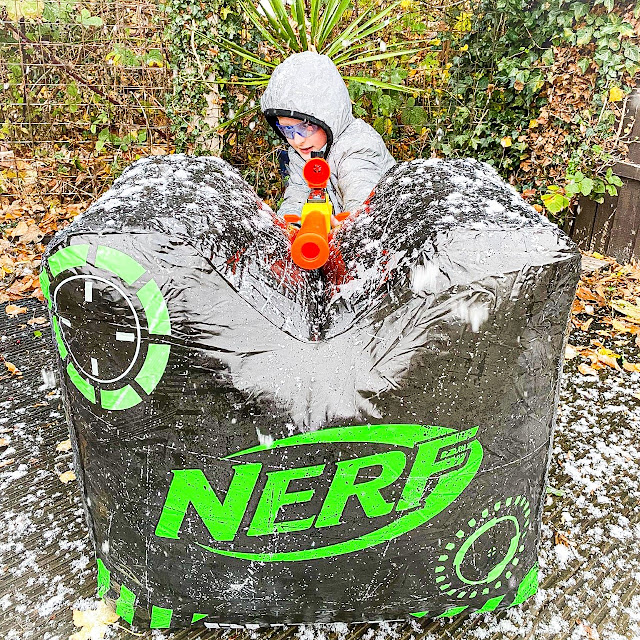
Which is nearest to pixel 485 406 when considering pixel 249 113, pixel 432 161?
pixel 432 161

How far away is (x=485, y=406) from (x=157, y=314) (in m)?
0.71

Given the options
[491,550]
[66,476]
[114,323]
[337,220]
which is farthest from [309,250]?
[66,476]

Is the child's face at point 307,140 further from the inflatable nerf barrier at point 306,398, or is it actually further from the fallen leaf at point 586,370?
the fallen leaf at point 586,370

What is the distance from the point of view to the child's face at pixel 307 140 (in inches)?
87.9

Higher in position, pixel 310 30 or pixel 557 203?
pixel 310 30

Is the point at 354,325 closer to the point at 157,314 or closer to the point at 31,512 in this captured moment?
the point at 157,314

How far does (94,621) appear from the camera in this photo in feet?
4.99

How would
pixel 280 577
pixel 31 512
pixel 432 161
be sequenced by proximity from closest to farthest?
pixel 280 577 → pixel 432 161 → pixel 31 512

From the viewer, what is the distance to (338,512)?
1329 millimetres

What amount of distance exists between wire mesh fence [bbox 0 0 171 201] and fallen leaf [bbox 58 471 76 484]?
9.59 feet

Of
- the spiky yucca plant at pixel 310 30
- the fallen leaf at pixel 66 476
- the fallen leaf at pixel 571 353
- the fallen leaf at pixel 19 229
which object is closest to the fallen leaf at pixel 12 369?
the fallen leaf at pixel 66 476

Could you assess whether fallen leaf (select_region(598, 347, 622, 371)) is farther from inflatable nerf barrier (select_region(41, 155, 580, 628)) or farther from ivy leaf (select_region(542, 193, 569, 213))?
inflatable nerf barrier (select_region(41, 155, 580, 628))

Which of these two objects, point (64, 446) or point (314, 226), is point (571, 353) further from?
point (64, 446)

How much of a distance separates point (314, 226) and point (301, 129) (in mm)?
917
